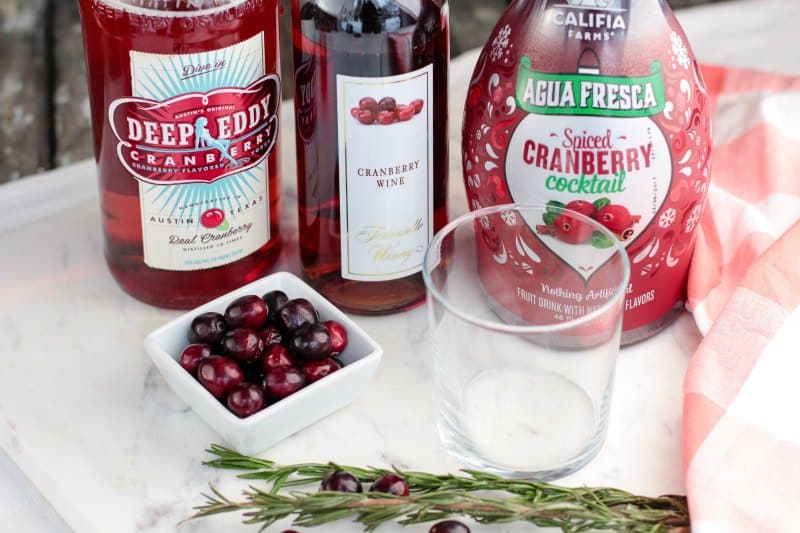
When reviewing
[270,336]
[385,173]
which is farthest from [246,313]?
[385,173]

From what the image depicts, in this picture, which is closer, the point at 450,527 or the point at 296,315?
the point at 450,527

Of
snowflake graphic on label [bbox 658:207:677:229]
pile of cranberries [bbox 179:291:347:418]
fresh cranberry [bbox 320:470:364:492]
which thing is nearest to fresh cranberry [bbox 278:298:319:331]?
pile of cranberries [bbox 179:291:347:418]

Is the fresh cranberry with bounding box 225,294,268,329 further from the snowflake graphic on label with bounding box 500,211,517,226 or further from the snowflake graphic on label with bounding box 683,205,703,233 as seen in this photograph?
the snowflake graphic on label with bounding box 683,205,703,233

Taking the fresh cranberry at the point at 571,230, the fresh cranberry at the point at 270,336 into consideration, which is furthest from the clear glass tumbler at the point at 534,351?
the fresh cranberry at the point at 270,336

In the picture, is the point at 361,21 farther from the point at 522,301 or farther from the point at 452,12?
the point at 452,12

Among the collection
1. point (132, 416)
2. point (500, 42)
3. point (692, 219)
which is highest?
point (500, 42)

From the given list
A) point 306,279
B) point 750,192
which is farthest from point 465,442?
point 750,192

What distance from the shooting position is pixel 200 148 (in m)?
0.73

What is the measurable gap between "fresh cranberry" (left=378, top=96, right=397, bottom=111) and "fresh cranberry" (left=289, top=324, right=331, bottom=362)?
14cm

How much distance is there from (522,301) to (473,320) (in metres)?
0.14

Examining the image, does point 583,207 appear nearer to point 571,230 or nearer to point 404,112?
point 571,230

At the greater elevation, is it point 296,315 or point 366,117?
point 366,117

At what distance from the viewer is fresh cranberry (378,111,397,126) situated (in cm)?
72

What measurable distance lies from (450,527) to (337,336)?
0.15m
